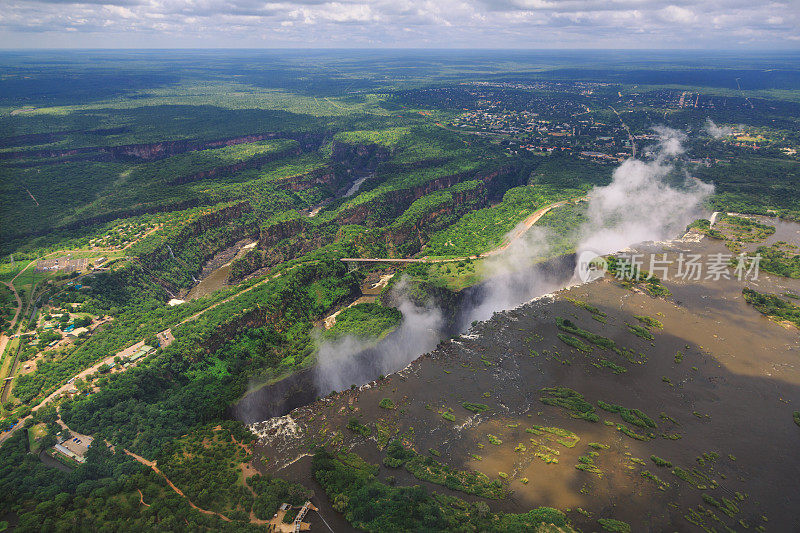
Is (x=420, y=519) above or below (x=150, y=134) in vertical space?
below

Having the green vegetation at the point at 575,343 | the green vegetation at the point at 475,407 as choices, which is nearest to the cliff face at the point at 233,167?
the green vegetation at the point at 475,407

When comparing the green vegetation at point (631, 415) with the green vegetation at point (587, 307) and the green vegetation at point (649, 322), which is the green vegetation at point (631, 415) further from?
the green vegetation at point (587, 307)

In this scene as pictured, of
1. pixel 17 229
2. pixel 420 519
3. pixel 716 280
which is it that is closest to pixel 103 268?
pixel 17 229

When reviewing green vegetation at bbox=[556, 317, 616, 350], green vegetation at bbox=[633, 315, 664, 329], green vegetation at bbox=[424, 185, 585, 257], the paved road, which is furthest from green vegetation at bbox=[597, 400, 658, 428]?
the paved road

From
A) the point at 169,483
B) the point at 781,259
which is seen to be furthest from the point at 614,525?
the point at 781,259

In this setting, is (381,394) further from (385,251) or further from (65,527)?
(385,251)

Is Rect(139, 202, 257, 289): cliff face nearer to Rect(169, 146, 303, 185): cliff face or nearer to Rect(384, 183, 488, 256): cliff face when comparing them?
Rect(169, 146, 303, 185): cliff face

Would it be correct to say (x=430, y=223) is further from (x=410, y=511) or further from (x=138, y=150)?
(x=138, y=150)

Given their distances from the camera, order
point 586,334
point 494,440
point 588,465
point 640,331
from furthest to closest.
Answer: point 640,331 < point 586,334 < point 494,440 < point 588,465
